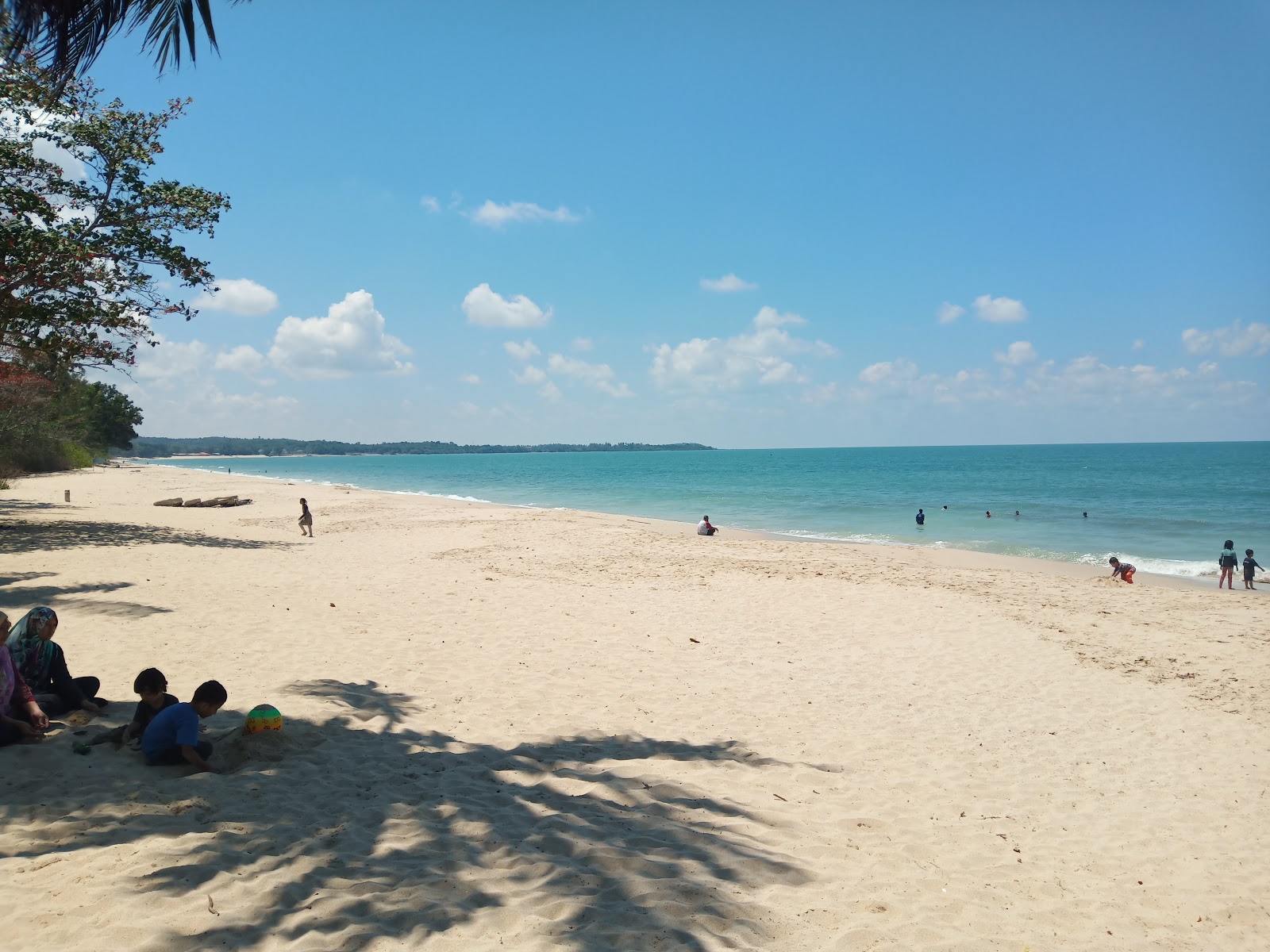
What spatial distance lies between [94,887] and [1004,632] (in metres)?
11.9

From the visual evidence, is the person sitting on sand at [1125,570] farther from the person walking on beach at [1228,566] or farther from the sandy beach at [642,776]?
the sandy beach at [642,776]

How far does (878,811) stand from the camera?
560 centimetres

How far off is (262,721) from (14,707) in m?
1.78

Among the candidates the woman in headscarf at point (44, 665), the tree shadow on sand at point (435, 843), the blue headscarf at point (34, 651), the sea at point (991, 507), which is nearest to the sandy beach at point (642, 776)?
the tree shadow on sand at point (435, 843)

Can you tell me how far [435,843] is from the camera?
4578mm

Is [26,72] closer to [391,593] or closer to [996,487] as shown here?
[391,593]

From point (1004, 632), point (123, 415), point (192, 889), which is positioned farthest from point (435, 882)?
point (123, 415)

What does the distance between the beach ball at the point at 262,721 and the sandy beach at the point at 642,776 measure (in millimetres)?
101

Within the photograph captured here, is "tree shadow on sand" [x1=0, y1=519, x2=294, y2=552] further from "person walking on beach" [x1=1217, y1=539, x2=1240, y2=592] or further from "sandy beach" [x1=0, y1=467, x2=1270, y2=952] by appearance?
"person walking on beach" [x1=1217, y1=539, x2=1240, y2=592]

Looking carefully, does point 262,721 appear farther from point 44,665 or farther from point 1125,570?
point 1125,570

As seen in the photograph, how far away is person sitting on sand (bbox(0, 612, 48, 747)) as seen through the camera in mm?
5416

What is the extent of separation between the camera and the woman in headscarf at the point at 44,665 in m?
6.21

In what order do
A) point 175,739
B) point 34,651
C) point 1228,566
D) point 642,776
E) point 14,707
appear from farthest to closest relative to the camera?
1. point 1228,566
2. point 34,651
3. point 642,776
4. point 14,707
5. point 175,739

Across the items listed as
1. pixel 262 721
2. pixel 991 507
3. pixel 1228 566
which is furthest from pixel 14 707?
pixel 991 507
